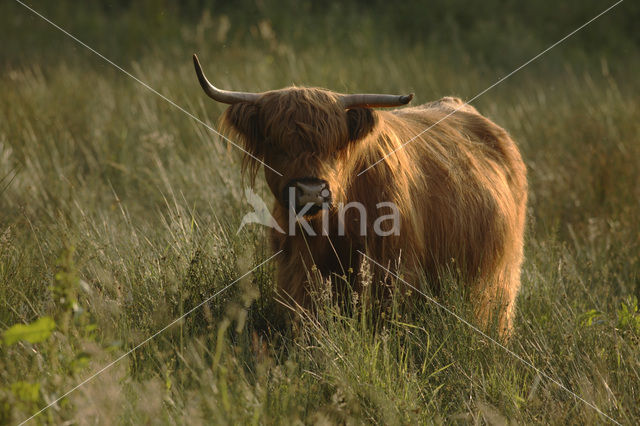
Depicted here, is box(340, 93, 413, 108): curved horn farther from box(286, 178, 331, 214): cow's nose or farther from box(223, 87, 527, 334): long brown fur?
box(286, 178, 331, 214): cow's nose

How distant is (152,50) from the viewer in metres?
10.8

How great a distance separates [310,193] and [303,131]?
0.35m

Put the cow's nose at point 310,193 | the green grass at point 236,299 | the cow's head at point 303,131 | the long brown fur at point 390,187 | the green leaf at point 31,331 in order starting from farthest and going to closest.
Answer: the long brown fur at point 390,187, the cow's head at point 303,131, the cow's nose at point 310,193, the green grass at point 236,299, the green leaf at point 31,331

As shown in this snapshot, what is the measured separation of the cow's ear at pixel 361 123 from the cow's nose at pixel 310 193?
0.35 m

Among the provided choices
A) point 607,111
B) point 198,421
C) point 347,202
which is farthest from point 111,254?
point 607,111

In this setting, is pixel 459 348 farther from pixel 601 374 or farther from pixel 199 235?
pixel 199 235

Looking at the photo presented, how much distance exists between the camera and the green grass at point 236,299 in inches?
100

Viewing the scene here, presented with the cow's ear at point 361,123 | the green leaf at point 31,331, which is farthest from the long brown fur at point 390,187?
the green leaf at point 31,331

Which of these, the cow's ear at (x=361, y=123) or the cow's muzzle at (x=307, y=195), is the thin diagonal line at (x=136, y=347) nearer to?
the cow's muzzle at (x=307, y=195)

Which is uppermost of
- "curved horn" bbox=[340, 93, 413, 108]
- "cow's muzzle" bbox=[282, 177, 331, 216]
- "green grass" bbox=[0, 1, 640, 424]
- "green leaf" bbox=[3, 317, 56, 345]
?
"curved horn" bbox=[340, 93, 413, 108]

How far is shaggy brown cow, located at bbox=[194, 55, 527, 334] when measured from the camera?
10.5 feet

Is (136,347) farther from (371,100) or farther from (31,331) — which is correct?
(371,100)

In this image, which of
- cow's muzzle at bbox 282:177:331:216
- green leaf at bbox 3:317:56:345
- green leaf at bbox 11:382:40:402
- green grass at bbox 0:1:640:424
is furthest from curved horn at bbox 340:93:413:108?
green leaf at bbox 11:382:40:402

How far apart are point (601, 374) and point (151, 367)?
6.02 feet
